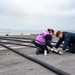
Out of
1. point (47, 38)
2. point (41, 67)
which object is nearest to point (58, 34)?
point (47, 38)

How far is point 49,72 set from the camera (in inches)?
195

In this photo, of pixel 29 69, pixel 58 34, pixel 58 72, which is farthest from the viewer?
pixel 58 34

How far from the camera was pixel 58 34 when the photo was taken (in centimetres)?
753

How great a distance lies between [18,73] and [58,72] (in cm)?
103

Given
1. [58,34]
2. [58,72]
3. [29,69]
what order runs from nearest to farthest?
[58,72]
[29,69]
[58,34]

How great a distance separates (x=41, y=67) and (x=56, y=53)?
247 cm

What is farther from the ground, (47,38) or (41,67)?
(47,38)

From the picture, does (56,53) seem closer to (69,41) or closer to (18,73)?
(69,41)

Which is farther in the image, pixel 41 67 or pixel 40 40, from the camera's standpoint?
pixel 40 40

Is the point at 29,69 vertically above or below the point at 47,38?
below

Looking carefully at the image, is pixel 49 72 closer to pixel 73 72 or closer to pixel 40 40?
pixel 73 72

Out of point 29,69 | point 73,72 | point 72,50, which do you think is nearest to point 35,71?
point 29,69

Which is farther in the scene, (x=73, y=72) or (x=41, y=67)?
(x=41, y=67)

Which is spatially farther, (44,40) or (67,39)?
(44,40)
